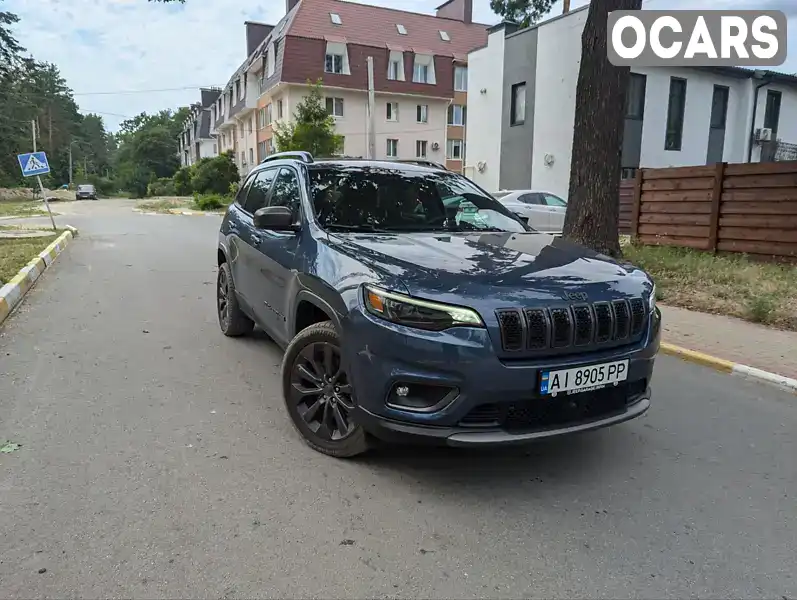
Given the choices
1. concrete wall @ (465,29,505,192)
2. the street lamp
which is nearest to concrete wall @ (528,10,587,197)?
concrete wall @ (465,29,505,192)

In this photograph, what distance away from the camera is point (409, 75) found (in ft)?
131

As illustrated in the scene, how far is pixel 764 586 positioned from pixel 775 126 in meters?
28.6

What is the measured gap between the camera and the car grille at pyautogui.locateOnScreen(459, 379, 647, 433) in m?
2.96

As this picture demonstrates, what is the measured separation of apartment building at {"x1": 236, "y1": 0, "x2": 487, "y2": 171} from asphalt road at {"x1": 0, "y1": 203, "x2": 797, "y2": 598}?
105ft

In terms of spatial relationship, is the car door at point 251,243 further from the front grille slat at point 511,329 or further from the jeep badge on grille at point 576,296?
the jeep badge on grille at point 576,296

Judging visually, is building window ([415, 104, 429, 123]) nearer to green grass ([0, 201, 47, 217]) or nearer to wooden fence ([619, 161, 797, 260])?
green grass ([0, 201, 47, 217])

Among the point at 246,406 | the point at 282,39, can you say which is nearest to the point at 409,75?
the point at 282,39

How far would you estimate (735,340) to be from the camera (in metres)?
6.25

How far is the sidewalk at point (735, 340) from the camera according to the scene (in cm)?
556

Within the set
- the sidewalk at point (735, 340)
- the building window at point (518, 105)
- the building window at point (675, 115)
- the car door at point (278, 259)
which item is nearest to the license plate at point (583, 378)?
the car door at point (278, 259)

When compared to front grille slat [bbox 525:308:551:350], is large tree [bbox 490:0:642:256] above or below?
above

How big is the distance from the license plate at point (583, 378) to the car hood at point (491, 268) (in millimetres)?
357

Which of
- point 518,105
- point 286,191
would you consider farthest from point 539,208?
point 286,191

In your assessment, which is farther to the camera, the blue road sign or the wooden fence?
the blue road sign
